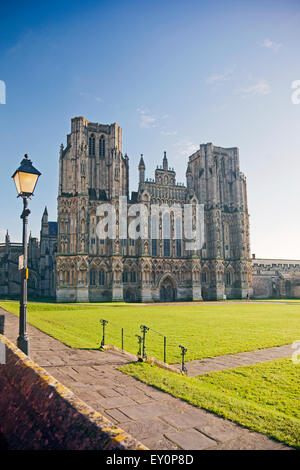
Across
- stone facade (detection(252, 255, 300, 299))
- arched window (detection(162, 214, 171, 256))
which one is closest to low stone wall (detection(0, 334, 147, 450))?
arched window (detection(162, 214, 171, 256))

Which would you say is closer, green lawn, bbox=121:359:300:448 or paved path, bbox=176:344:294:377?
green lawn, bbox=121:359:300:448

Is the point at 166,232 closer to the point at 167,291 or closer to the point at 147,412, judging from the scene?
the point at 167,291

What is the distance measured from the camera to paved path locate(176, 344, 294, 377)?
9.29m

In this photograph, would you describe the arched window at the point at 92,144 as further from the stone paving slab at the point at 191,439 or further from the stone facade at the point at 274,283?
the stone paving slab at the point at 191,439

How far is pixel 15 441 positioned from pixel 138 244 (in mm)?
47489

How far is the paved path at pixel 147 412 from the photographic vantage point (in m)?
4.18

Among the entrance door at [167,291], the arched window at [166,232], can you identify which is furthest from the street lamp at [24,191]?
the arched window at [166,232]

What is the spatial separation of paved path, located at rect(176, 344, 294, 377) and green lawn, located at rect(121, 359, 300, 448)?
428 mm

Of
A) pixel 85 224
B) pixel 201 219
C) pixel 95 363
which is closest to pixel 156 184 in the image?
pixel 201 219

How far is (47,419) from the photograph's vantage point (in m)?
3.36

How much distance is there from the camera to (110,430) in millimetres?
2717

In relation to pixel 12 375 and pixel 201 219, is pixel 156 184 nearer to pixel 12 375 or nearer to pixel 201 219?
pixel 201 219

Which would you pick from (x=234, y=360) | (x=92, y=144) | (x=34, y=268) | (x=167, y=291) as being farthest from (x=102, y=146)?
(x=234, y=360)

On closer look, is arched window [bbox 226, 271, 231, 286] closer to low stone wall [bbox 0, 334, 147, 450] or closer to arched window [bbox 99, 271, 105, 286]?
arched window [bbox 99, 271, 105, 286]
